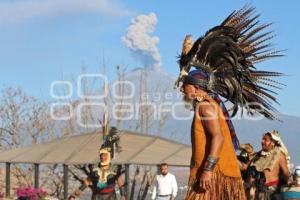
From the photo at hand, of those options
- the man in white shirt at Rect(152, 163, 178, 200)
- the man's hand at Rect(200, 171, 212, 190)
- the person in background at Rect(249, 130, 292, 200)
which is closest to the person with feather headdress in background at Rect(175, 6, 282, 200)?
the man's hand at Rect(200, 171, 212, 190)

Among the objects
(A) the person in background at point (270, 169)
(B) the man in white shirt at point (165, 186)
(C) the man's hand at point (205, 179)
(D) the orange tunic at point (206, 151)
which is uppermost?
(D) the orange tunic at point (206, 151)

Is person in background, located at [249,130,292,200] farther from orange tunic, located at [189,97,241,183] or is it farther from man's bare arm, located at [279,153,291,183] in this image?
orange tunic, located at [189,97,241,183]

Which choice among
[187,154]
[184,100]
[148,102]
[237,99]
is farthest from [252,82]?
[148,102]

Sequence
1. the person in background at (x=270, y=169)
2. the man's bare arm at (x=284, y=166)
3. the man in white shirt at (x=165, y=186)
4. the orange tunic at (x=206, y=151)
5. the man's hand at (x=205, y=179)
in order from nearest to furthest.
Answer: the man's hand at (x=205, y=179), the orange tunic at (x=206, y=151), the person in background at (x=270, y=169), the man's bare arm at (x=284, y=166), the man in white shirt at (x=165, y=186)

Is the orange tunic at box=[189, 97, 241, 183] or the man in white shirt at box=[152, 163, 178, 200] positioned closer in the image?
the orange tunic at box=[189, 97, 241, 183]

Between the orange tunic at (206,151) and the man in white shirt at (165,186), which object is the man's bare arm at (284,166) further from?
the man in white shirt at (165,186)

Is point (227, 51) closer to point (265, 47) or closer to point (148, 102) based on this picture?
point (265, 47)

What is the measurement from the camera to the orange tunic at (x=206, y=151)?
18.2 feet

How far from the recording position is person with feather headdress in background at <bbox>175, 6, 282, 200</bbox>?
5508 millimetres

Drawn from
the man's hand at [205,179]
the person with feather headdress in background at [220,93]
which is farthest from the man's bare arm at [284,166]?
the man's hand at [205,179]

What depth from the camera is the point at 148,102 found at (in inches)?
916

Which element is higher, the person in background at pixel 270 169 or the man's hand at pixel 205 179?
the man's hand at pixel 205 179

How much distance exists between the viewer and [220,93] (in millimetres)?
5863

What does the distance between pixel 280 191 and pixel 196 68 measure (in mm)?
3109
